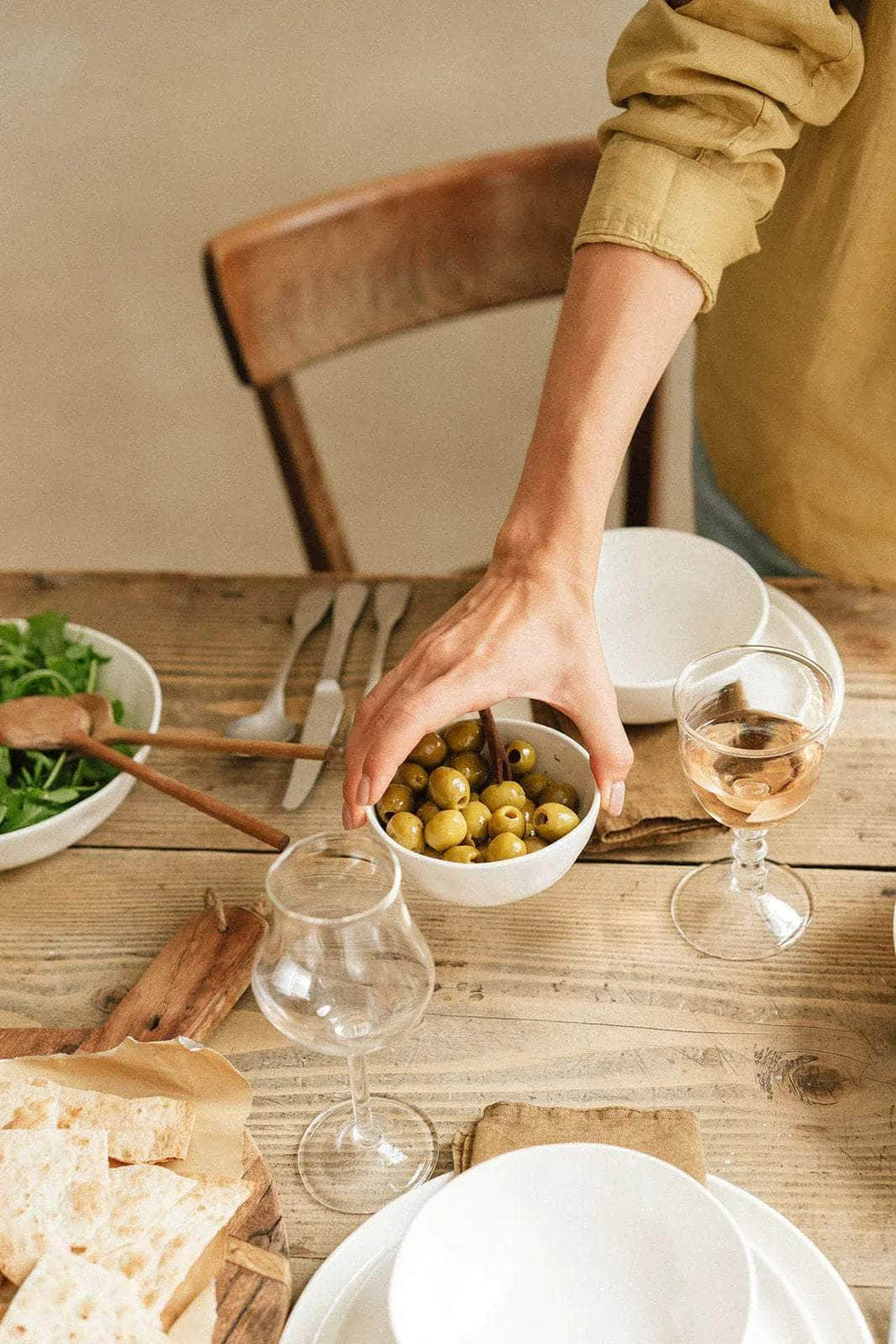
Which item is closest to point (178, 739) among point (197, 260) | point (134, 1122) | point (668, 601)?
point (134, 1122)

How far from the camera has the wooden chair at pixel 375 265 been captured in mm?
1548

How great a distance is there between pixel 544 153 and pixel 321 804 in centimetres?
95

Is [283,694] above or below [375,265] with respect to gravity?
below

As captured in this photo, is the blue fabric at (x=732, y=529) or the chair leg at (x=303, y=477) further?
the chair leg at (x=303, y=477)

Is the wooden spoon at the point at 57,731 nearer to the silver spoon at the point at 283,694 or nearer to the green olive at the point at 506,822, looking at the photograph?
the silver spoon at the point at 283,694

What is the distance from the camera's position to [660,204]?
3.48ft

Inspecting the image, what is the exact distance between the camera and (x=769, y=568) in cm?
144

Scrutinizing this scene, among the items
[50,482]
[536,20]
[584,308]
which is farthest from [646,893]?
[50,482]

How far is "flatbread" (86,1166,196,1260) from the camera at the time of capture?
2.44ft

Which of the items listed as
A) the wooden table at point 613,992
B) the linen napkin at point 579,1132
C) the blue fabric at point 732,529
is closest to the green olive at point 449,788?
the wooden table at point 613,992

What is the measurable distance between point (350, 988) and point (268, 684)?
545 millimetres

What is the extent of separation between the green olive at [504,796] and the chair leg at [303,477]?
0.78 m

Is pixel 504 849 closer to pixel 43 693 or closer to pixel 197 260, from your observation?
pixel 43 693

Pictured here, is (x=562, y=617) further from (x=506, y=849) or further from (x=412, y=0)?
(x=412, y=0)
